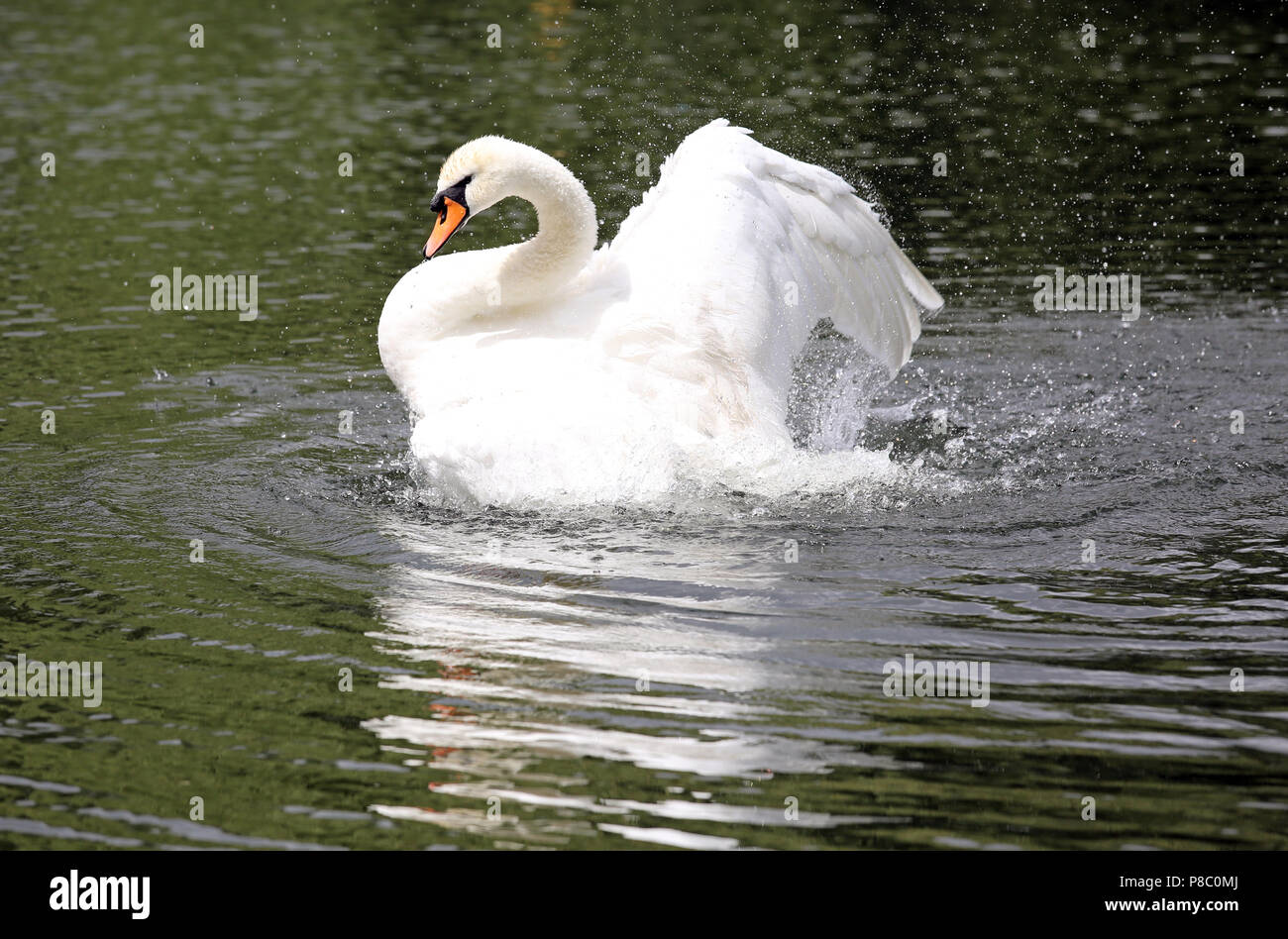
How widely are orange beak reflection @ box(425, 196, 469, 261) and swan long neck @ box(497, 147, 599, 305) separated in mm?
318

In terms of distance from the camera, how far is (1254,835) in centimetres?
545

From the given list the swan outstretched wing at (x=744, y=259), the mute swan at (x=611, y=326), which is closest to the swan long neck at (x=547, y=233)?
the mute swan at (x=611, y=326)

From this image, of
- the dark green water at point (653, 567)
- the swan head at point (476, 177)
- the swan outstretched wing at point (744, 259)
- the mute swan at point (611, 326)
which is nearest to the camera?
the dark green water at point (653, 567)

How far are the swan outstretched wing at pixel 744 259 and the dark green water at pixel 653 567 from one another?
3.11ft

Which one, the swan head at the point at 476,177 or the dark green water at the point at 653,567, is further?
the swan head at the point at 476,177

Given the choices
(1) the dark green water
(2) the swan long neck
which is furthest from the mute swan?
(1) the dark green water

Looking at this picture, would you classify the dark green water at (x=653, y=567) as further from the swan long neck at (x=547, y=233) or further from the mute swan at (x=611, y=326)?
the swan long neck at (x=547, y=233)

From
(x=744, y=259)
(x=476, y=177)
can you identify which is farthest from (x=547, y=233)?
(x=744, y=259)

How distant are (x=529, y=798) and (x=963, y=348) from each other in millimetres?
7754

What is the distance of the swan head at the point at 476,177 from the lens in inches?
360

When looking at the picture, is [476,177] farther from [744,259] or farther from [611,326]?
[744,259]

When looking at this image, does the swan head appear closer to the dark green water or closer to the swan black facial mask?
the swan black facial mask

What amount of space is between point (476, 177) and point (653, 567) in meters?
2.58

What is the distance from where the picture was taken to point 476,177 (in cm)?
922
